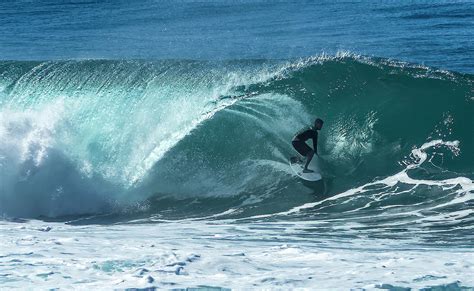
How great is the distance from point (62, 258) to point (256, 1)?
27.9 meters

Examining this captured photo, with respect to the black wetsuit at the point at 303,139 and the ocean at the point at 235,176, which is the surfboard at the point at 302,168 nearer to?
the ocean at the point at 235,176

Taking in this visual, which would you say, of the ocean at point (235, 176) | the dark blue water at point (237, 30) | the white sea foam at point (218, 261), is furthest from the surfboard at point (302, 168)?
the dark blue water at point (237, 30)

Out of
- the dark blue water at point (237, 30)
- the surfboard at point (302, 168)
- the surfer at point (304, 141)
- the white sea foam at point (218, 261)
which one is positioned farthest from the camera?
the dark blue water at point (237, 30)

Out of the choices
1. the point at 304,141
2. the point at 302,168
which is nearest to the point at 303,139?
the point at 304,141

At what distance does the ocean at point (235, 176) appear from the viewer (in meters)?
9.86

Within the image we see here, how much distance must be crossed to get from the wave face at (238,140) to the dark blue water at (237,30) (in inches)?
209

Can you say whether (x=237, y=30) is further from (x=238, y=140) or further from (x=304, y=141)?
(x=304, y=141)

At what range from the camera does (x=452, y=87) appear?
60.9 feet

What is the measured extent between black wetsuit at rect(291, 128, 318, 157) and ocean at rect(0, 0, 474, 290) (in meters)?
0.60

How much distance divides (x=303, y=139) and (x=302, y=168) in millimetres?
606

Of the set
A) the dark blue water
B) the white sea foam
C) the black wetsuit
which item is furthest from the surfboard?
the dark blue water

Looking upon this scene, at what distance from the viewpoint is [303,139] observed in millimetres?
15703

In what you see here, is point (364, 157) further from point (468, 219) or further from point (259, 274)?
point (259, 274)

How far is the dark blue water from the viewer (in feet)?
84.5
